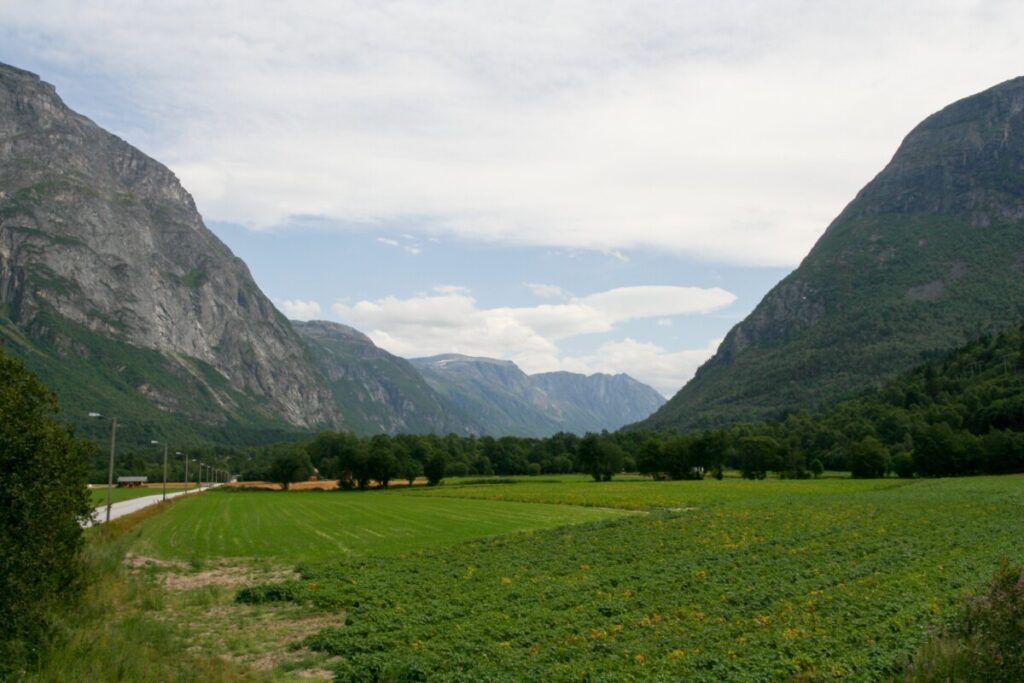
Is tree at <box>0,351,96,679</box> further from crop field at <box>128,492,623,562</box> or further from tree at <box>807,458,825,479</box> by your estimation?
tree at <box>807,458,825,479</box>

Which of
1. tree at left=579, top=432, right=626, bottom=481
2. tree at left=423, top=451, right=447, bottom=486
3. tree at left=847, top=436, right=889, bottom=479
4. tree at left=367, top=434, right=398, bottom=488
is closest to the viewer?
tree at left=847, top=436, right=889, bottom=479

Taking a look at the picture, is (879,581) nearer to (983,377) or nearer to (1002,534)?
(1002,534)

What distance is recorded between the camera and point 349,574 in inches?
1297

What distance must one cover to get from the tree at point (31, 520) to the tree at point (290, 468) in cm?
13203

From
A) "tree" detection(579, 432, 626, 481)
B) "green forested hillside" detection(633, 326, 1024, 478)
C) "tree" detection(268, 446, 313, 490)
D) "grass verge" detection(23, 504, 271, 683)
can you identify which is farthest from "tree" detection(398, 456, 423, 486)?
"grass verge" detection(23, 504, 271, 683)

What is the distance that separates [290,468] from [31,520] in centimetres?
13827

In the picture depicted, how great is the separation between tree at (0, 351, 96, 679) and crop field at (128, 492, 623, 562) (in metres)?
20.4

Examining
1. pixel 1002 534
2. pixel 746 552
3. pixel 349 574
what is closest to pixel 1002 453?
pixel 1002 534

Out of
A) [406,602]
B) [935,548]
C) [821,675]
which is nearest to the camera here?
[821,675]

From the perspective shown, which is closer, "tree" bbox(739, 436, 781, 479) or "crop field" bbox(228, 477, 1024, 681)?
"crop field" bbox(228, 477, 1024, 681)

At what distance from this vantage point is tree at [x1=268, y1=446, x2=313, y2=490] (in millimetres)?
149625

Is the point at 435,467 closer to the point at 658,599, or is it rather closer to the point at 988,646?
the point at 658,599

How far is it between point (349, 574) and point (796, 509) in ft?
134

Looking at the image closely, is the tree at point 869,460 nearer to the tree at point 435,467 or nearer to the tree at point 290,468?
the tree at point 435,467
